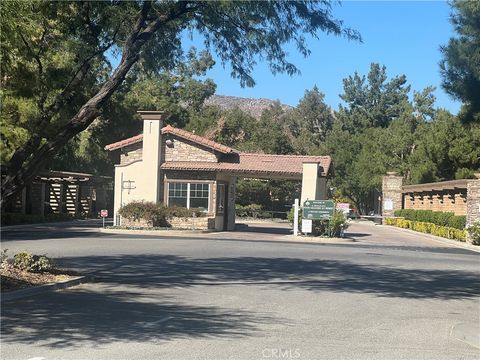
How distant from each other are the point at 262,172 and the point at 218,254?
14066mm

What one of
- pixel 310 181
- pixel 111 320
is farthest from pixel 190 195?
pixel 111 320

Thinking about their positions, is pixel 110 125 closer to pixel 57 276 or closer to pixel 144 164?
pixel 144 164

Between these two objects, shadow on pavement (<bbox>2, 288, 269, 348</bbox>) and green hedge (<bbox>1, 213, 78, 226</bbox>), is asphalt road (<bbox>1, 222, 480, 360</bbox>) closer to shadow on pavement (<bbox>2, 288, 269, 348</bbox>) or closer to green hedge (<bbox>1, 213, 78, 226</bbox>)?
shadow on pavement (<bbox>2, 288, 269, 348</bbox>)

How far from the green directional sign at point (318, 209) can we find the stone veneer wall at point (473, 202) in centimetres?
751

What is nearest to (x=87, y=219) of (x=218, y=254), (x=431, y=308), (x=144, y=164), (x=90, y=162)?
(x=90, y=162)

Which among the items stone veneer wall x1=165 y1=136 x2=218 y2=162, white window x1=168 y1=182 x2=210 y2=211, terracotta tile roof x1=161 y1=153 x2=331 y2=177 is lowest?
white window x1=168 y1=182 x2=210 y2=211

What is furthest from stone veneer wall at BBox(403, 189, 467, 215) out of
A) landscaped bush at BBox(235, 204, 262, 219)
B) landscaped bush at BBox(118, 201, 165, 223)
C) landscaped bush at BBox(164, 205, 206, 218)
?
landscaped bush at BBox(118, 201, 165, 223)

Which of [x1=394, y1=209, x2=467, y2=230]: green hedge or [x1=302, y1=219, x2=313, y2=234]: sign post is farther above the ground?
[x1=394, y1=209, x2=467, y2=230]: green hedge

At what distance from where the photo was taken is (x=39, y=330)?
854 cm

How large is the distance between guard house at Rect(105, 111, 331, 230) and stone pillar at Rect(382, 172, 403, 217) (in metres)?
21.9

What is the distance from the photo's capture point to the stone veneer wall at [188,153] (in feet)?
117

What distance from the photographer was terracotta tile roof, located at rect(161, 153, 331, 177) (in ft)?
113

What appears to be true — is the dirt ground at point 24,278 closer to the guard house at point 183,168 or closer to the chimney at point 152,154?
the guard house at point 183,168

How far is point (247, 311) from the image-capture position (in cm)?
1055
